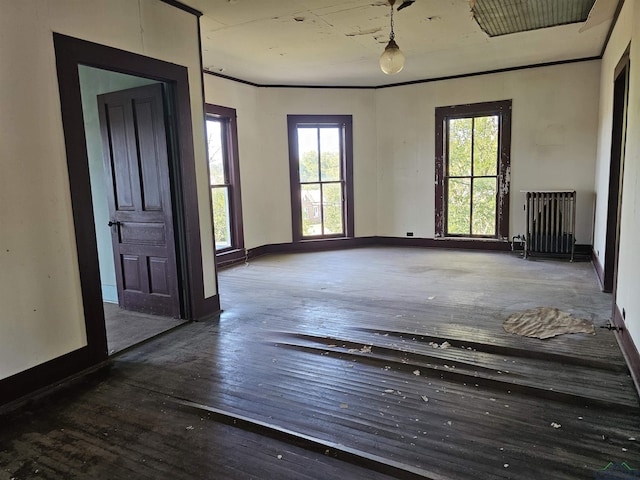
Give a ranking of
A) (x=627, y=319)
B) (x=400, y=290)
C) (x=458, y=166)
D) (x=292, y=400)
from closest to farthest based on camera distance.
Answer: (x=292, y=400)
(x=627, y=319)
(x=400, y=290)
(x=458, y=166)

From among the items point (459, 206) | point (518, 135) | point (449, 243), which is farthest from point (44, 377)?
point (518, 135)

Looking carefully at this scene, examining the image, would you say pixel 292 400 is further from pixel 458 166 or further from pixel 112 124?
pixel 458 166

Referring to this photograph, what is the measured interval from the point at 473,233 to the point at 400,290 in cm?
298

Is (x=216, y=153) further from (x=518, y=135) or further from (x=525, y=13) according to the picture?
(x=518, y=135)

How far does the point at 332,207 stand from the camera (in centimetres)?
788

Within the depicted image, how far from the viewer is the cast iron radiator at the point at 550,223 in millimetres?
6383

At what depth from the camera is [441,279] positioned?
5.38 m

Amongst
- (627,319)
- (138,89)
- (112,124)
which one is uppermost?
(138,89)

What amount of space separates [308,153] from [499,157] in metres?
3.16

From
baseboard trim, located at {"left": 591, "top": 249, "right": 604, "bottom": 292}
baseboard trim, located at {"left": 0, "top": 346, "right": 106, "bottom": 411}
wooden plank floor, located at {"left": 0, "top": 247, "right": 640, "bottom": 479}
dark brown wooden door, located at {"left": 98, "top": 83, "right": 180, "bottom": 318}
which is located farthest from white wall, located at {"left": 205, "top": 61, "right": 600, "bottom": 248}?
baseboard trim, located at {"left": 0, "top": 346, "right": 106, "bottom": 411}

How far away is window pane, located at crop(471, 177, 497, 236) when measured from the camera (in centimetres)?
705

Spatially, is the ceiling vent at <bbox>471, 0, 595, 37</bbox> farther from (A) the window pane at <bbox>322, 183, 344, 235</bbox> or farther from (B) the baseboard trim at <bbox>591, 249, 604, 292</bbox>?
(A) the window pane at <bbox>322, 183, 344, 235</bbox>

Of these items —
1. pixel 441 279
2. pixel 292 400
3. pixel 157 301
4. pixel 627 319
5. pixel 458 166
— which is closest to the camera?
pixel 292 400

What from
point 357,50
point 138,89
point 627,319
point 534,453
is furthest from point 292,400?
point 357,50
